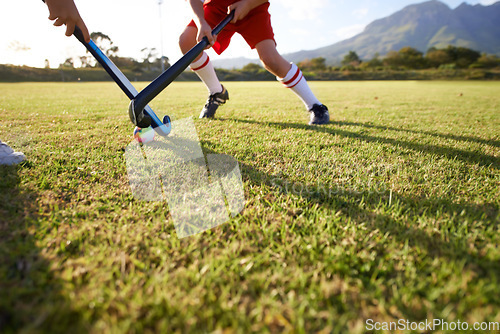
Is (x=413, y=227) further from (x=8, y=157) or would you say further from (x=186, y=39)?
(x=186, y=39)

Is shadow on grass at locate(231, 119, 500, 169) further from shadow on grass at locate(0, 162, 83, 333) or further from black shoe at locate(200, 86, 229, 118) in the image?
shadow on grass at locate(0, 162, 83, 333)

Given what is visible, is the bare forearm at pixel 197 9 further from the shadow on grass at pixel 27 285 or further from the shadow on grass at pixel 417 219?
the shadow on grass at pixel 27 285

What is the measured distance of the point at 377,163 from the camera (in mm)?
1948

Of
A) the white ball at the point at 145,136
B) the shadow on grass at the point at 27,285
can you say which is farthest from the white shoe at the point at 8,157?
the white ball at the point at 145,136

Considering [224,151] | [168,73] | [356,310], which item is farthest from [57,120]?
[356,310]

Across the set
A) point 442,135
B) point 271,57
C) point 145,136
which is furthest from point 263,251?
point 442,135

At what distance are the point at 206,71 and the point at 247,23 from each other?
840 mm

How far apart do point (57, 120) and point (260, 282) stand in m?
3.76

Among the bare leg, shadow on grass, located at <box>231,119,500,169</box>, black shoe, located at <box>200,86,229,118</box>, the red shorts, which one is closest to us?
shadow on grass, located at <box>231,119,500,169</box>

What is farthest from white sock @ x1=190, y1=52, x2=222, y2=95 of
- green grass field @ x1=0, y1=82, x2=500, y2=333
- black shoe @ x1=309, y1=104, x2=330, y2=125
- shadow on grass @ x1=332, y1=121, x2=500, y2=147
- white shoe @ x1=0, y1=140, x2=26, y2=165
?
white shoe @ x1=0, y1=140, x2=26, y2=165

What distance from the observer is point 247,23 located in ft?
9.72

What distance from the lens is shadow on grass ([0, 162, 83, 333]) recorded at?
0.70 m

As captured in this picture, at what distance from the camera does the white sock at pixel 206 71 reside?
→ 3393mm

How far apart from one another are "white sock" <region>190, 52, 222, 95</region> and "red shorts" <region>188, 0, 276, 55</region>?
29 centimetres
